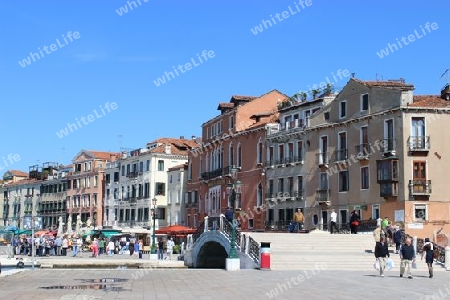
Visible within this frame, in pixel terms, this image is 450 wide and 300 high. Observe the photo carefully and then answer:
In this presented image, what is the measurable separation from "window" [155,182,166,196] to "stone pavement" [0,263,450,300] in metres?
49.2

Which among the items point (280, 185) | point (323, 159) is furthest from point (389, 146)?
point (280, 185)

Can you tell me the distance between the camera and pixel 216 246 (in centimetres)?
4016

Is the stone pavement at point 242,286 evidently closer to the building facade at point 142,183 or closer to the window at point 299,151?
the window at point 299,151

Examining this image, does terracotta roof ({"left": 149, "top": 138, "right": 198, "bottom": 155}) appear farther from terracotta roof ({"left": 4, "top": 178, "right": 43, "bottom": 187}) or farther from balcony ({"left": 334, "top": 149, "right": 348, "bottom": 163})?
balcony ({"left": 334, "top": 149, "right": 348, "bottom": 163})

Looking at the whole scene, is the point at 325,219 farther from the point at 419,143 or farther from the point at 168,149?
the point at 168,149

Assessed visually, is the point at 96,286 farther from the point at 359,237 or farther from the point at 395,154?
the point at 395,154

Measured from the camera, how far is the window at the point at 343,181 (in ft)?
155

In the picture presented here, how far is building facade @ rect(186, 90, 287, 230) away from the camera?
57.3 metres

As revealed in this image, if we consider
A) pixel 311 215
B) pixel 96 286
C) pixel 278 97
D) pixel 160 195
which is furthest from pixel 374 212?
pixel 160 195

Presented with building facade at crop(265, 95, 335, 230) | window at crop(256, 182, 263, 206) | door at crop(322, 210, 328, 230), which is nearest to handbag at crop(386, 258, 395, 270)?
door at crop(322, 210, 328, 230)

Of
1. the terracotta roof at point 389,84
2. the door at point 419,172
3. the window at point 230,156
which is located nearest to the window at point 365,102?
the terracotta roof at point 389,84

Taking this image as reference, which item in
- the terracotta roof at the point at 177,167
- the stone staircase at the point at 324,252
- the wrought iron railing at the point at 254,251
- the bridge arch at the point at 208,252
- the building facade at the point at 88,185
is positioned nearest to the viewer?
the stone staircase at the point at 324,252

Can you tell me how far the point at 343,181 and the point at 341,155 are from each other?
1.74 metres

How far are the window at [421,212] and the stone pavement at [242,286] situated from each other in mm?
14486
